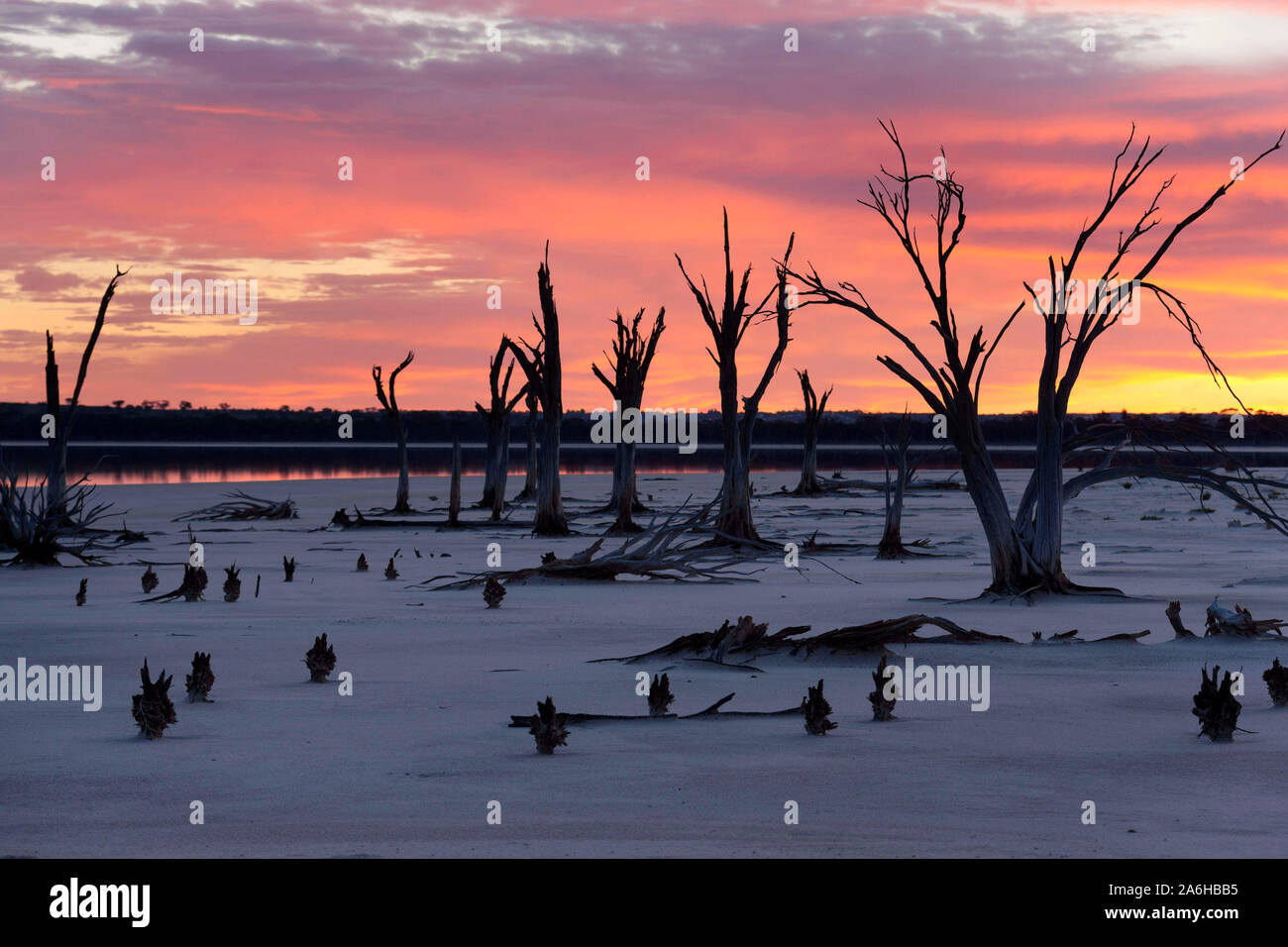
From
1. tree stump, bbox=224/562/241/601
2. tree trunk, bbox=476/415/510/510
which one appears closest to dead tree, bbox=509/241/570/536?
tree trunk, bbox=476/415/510/510

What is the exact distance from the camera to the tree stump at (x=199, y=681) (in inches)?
313

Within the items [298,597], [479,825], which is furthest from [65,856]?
[298,597]

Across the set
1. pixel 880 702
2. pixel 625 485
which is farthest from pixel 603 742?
pixel 625 485

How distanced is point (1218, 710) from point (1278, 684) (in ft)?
4.23

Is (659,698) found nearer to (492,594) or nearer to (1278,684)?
(1278,684)

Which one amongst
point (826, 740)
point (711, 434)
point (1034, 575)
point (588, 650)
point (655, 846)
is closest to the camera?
point (655, 846)

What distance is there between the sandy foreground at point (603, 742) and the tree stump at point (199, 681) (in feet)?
0.62

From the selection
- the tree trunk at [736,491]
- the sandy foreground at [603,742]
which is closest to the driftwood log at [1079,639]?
the sandy foreground at [603,742]

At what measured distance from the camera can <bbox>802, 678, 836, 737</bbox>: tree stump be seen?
6902mm

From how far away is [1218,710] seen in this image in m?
6.73

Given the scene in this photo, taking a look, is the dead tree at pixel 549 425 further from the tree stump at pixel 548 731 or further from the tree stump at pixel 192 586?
the tree stump at pixel 548 731

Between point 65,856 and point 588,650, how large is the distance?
5588 mm
